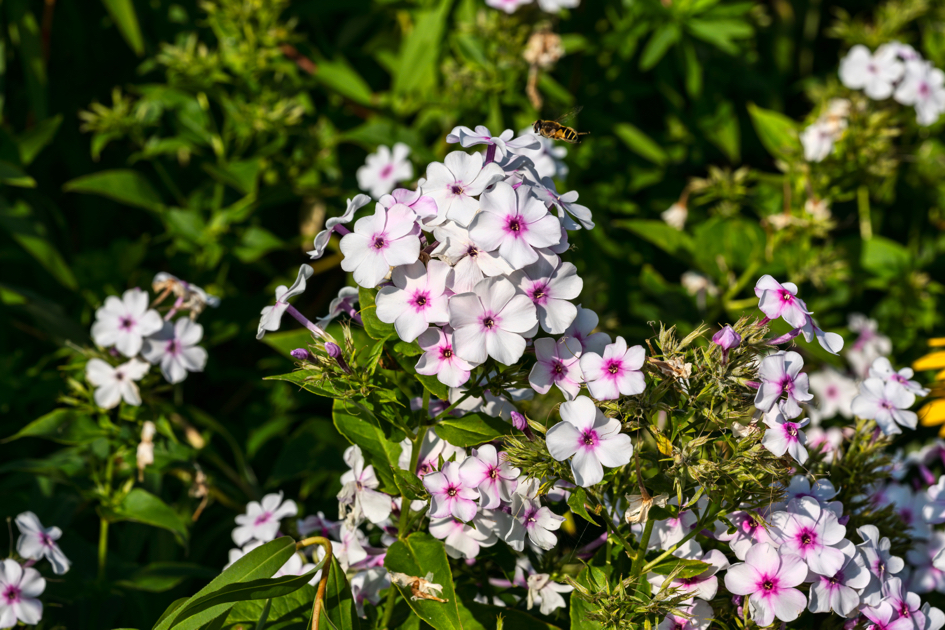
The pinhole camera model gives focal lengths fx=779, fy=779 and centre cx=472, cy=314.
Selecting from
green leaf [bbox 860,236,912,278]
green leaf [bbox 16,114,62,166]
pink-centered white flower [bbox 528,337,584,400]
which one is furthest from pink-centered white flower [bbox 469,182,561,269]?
green leaf [bbox 860,236,912,278]

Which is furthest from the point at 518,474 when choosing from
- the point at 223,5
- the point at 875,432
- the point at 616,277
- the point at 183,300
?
the point at 223,5

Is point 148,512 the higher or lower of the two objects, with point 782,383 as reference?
lower

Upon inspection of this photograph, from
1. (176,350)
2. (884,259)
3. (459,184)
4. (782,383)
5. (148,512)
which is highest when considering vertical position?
(459,184)

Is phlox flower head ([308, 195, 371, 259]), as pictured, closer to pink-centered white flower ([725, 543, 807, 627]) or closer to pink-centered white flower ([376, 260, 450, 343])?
pink-centered white flower ([376, 260, 450, 343])

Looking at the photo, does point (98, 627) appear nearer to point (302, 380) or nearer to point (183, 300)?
point (183, 300)

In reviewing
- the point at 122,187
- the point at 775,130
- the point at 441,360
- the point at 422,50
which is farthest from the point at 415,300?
the point at 775,130

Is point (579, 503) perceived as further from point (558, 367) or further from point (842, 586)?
point (842, 586)
